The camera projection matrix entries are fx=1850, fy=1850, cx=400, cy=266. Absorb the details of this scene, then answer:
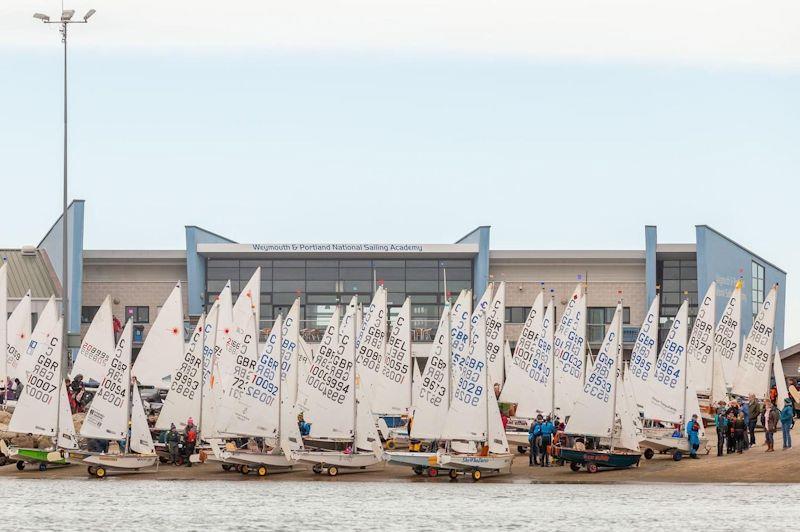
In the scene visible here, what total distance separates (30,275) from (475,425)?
4589 cm

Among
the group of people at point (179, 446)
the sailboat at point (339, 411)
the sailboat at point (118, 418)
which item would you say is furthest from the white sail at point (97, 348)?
the sailboat at point (339, 411)

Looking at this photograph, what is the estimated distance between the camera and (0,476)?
6212cm

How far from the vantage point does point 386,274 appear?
101m

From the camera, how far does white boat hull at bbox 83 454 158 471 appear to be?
201 feet

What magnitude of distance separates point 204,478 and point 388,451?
696 centimetres

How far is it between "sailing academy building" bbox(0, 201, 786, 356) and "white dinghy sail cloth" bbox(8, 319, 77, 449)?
37.5 m

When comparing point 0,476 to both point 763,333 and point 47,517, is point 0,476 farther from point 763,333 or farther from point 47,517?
point 763,333

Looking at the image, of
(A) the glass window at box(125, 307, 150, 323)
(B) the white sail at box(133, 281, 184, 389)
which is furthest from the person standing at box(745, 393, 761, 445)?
(A) the glass window at box(125, 307, 150, 323)

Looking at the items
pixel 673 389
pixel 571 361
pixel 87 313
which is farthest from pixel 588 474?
pixel 87 313

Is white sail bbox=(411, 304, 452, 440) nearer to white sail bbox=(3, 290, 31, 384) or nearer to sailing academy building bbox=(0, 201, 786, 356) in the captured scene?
white sail bbox=(3, 290, 31, 384)

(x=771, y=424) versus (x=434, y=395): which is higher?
(x=434, y=395)

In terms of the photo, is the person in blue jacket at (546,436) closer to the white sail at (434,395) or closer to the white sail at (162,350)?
the white sail at (434,395)

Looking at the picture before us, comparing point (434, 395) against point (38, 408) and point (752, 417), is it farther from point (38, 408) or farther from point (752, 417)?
point (38, 408)

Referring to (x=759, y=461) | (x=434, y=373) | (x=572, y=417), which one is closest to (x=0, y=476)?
(x=434, y=373)
